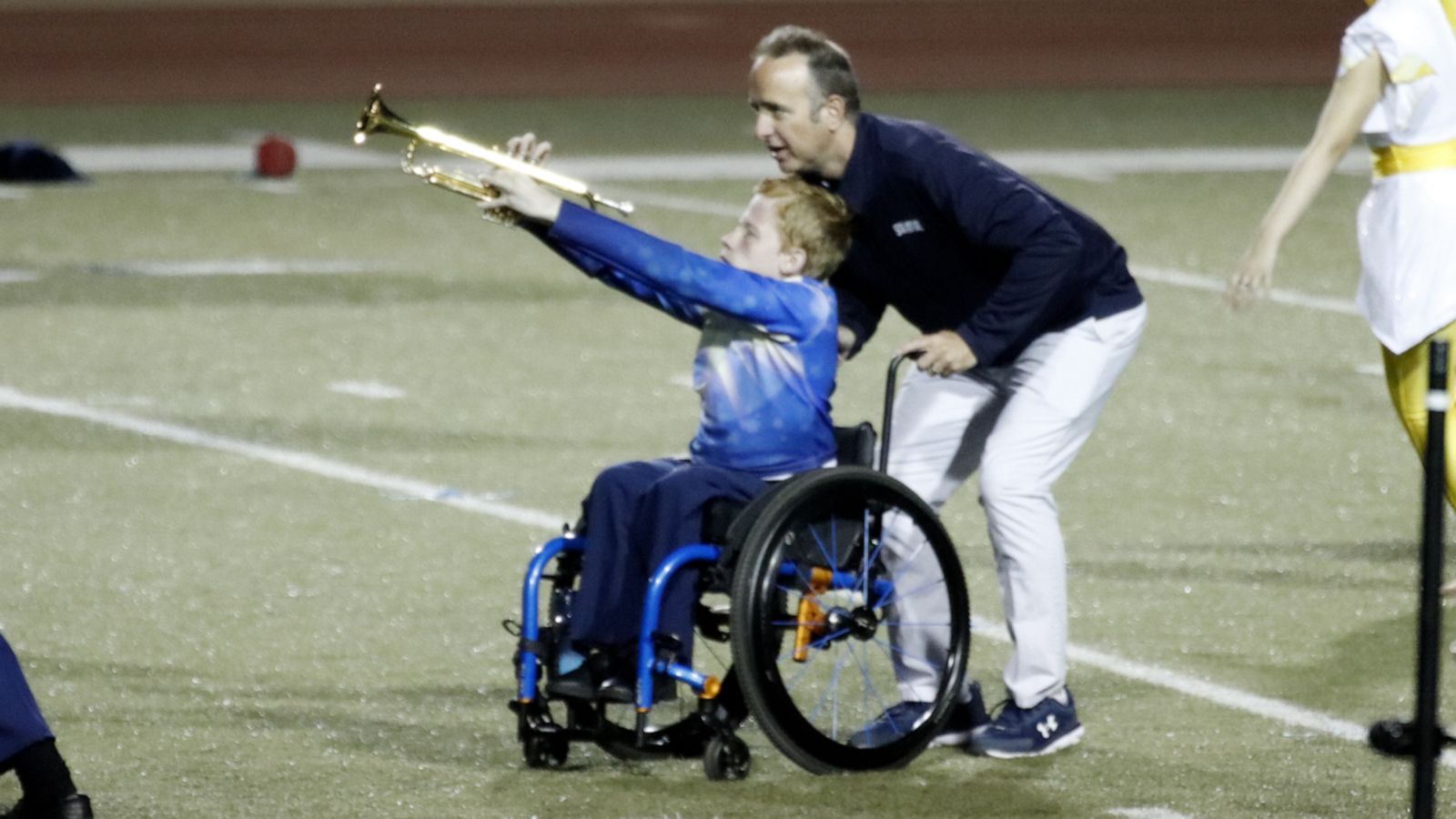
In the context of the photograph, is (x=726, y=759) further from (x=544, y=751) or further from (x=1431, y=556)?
(x=1431, y=556)

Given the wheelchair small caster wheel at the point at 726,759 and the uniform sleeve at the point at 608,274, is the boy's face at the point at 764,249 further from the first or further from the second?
the wheelchair small caster wheel at the point at 726,759

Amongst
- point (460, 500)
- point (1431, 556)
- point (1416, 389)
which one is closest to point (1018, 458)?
point (1416, 389)

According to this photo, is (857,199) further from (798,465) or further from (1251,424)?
(1251,424)

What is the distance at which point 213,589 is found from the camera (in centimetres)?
726

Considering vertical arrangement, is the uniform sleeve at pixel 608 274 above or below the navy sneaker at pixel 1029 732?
above

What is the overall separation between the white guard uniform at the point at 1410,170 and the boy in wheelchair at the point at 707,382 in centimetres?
123

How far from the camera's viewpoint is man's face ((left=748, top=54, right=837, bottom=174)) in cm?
558

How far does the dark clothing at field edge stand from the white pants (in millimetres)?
80

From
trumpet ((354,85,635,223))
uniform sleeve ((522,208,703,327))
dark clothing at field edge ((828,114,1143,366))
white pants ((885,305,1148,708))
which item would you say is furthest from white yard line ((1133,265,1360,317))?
trumpet ((354,85,635,223))

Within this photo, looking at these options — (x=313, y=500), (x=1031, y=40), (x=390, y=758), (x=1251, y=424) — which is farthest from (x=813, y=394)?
(x=1031, y=40)

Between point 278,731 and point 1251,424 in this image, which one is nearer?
point 278,731

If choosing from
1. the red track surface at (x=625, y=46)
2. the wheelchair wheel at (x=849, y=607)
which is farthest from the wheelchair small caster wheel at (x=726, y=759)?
the red track surface at (x=625, y=46)

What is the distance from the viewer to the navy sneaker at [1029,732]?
568cm

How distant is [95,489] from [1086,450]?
3302mm
